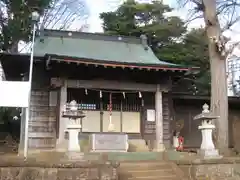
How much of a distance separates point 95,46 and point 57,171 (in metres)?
9.81

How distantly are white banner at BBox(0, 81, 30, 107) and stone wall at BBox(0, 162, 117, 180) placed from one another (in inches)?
93.3

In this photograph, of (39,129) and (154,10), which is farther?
(154,10)

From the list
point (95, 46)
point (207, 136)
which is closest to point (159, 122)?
point (207, 136)

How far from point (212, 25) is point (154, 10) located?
1522cm

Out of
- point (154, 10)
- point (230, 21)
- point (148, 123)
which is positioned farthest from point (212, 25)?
point (154, 10)

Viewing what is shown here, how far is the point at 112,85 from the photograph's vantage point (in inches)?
571

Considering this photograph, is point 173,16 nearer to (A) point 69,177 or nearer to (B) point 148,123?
(B) point 148,123

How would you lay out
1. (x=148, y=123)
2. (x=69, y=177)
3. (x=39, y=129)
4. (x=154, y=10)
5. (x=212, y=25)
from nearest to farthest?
(x=69, y=177) → (x=212, y=25) → (x=39, y=129) → (x=148, y=123) → (x=154, y=10)

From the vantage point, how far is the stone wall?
8.61 metres

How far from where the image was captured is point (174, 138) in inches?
643

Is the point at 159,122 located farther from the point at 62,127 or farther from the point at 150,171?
the point at 150,171

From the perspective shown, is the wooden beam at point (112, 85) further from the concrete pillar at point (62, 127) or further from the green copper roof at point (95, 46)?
the green copper roof at point (95, 46)

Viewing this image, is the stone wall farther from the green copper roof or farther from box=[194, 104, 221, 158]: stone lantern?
the green copper roof

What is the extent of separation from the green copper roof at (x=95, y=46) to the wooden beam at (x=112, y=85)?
1.42m
